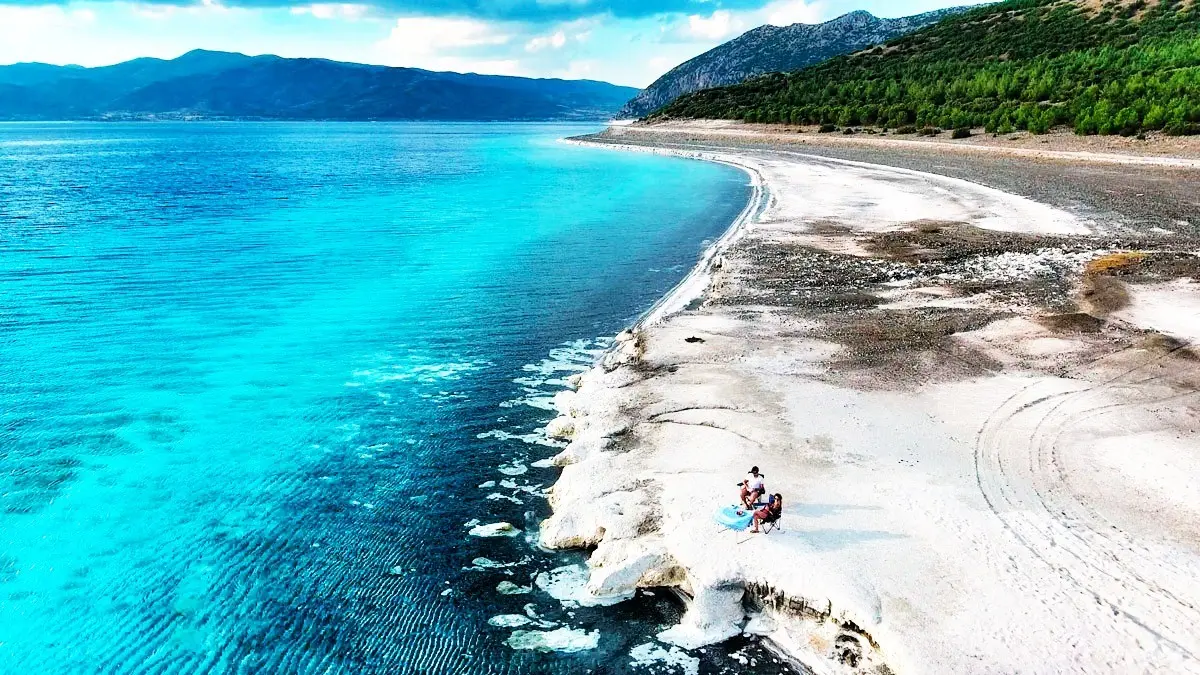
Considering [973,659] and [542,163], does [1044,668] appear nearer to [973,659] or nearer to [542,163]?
[973,659]

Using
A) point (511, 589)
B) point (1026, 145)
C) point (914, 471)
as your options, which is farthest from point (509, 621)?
point (1026, 145)

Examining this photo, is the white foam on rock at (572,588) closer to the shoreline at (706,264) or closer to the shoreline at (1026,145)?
the shoreline at (706,264)

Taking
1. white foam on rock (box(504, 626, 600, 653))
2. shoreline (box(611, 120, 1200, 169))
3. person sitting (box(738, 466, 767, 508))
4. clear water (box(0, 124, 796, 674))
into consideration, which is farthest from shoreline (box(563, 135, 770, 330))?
shoreline (box(611, 120, 1200, 169))

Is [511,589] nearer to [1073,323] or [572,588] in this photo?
[572,588]

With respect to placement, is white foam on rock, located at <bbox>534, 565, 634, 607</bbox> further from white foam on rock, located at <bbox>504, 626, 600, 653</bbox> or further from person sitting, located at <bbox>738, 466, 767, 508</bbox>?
person sitting, located at <bbox>738, 466, 767, 508</bbox>

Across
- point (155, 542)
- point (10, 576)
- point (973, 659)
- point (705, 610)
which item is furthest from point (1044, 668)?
point (10, 576)

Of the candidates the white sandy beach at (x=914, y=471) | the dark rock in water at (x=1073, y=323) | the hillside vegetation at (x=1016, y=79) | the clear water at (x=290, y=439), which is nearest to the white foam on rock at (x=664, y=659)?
the clear water at (x=290, y=439)
